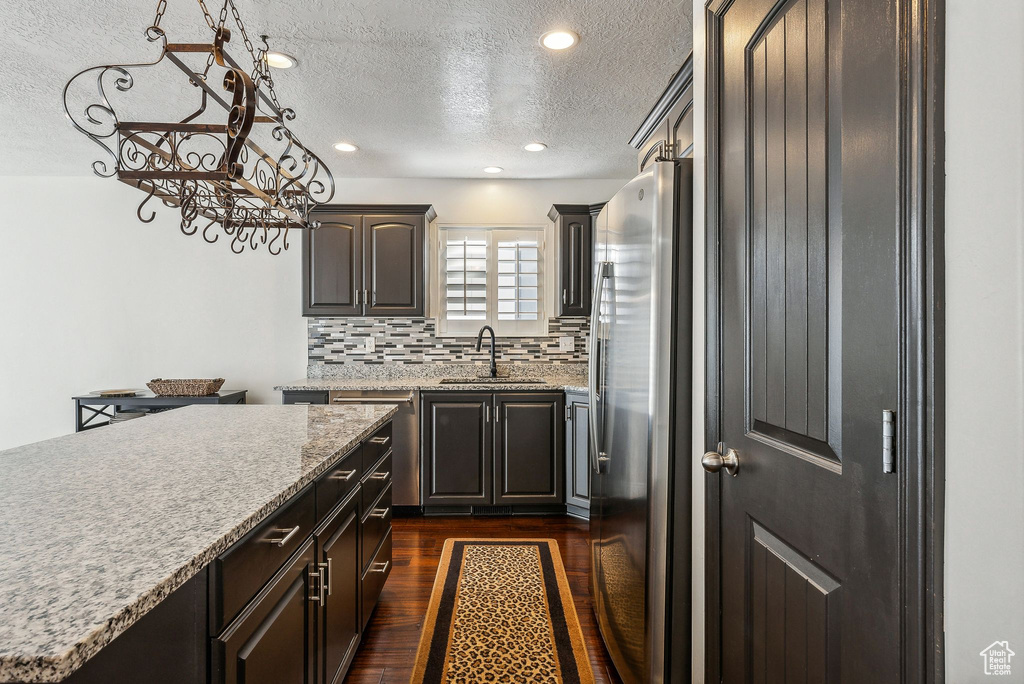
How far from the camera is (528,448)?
11.9 feet

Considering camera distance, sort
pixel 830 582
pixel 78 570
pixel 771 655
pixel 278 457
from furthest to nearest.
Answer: pixel 278 457, pixel 771 655, pixel 830 582, pixel 78 570

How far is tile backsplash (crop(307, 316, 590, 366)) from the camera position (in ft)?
14.0

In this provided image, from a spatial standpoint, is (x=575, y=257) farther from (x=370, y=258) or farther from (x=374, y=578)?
(x=374, y=578)

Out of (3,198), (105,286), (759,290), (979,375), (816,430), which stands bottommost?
(816,430)

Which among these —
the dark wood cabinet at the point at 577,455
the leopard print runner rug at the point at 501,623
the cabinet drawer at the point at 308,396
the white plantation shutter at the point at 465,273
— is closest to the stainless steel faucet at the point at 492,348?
the white plantation shutter at the point at 465,273

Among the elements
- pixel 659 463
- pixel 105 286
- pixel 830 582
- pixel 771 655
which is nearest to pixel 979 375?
pixel 830 582

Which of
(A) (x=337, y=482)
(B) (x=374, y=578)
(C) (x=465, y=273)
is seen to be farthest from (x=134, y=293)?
(A) (x=337, y=482)

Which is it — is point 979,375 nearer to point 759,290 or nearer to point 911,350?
point 911,350

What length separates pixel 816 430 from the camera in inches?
37.3

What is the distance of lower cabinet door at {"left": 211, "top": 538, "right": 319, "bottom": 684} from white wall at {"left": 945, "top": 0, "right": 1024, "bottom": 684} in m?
1.12

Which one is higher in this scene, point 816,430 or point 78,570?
point 816,430

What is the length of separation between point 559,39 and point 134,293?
153 inches

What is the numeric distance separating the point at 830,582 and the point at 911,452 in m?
0.33

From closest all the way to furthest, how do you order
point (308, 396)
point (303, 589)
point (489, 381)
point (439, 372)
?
point (303, 589) < point (308, 396) < point (489, 381) < point (439, 372)
